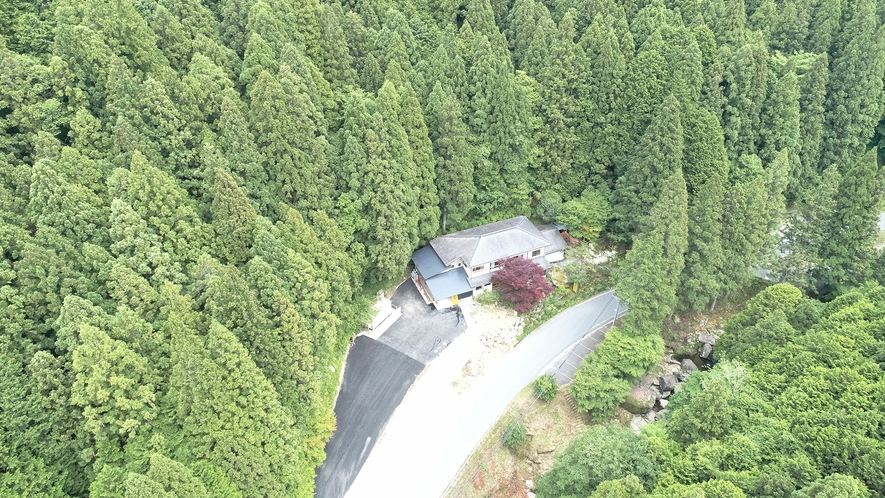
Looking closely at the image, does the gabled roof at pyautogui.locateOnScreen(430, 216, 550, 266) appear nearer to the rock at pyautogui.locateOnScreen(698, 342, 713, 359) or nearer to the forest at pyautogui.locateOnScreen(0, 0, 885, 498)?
the forest at pyautogui.locateOnScreen(0, 0, 885, 498)

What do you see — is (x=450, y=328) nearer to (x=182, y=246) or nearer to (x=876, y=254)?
(x=182, y=246)

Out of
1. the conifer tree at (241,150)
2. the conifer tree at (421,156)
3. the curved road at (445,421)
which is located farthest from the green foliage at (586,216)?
the conifer tree at (241,150)

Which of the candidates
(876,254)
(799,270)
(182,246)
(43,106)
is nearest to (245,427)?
(182,246)

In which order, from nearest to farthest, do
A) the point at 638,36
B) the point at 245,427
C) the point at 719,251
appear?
the point at 245,427 < the point at 719,251 < the point at 638,36

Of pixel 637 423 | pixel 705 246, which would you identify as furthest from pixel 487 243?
pixel 637 423

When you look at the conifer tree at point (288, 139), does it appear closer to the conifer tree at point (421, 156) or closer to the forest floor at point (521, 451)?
the conifer tree at point (421, 156)

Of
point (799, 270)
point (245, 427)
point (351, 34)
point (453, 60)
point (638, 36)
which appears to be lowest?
point (799, 270)
